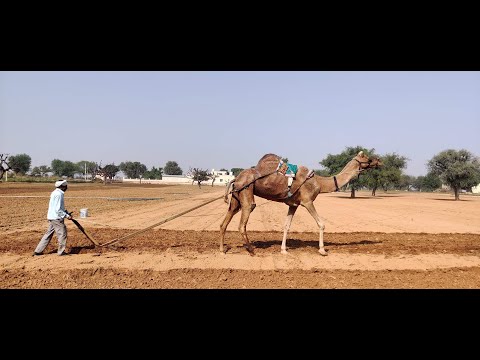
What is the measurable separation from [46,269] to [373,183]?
62210 mm

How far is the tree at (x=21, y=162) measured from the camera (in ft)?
422

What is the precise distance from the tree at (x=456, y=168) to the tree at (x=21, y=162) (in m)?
129

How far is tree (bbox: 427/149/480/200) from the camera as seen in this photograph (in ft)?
185

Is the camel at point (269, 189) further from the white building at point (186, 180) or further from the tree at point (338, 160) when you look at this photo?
the white building at point (186, 180)

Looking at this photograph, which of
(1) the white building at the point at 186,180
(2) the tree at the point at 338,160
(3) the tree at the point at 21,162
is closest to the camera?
(2) the tree at the point at 338,160

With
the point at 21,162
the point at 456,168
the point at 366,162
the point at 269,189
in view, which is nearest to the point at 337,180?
the point at 366,162

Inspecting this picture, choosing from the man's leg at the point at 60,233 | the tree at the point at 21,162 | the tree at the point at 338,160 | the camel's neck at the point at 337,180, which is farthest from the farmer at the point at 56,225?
the tree at the point at 21,162

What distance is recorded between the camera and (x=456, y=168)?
57.0 meters

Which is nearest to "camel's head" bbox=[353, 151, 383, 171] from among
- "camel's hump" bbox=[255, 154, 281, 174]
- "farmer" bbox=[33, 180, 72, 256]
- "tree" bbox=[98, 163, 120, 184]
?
"camel's hump" bbox=[255, 154, 281, 174]

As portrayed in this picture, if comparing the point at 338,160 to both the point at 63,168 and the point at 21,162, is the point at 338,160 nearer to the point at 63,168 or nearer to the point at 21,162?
the point at 21,162

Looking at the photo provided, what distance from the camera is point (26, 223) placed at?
1625 cm

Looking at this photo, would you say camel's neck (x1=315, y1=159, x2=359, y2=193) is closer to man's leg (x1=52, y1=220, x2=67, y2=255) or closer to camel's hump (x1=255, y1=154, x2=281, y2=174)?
camel's hump (x1=255, y1=154, x2=281, y2=174)
